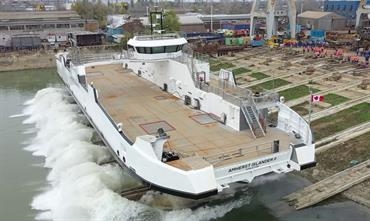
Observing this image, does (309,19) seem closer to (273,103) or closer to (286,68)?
(286,68)

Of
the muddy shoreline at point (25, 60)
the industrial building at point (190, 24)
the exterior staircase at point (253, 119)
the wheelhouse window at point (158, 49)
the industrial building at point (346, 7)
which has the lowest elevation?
the muddy shoreline at point (25, 60)

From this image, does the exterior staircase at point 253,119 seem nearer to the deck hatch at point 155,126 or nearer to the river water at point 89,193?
the river water at point 89,193

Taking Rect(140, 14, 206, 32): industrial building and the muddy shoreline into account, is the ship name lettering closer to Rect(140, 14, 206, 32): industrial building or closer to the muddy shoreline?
the muddy shoreline

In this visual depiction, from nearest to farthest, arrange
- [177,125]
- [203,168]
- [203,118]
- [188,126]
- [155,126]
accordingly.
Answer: [203,168] < [188,126] < [155,126] < [177,125] < [203,118]

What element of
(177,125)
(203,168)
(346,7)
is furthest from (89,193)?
(346,7)

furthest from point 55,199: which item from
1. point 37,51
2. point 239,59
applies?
point 37,51

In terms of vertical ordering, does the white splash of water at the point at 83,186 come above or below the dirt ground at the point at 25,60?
below

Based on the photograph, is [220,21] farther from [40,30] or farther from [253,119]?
[253,119]

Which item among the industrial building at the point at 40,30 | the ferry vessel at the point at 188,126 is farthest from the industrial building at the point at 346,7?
the ferry vessel at the point at 188,126
